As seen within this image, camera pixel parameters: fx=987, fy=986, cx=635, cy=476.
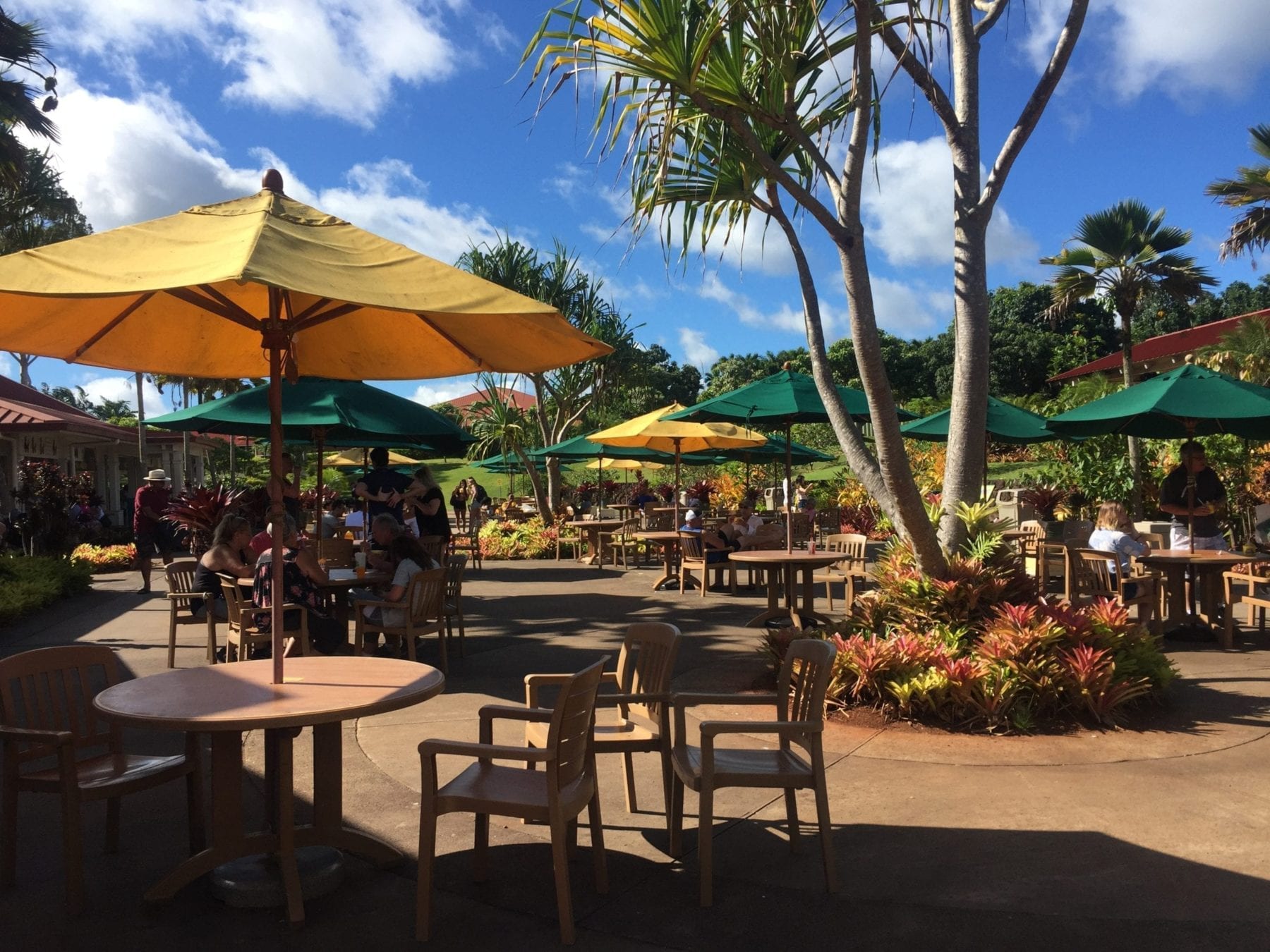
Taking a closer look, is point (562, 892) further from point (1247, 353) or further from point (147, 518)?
point (1247, 353)

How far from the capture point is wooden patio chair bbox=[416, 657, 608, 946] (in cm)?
326

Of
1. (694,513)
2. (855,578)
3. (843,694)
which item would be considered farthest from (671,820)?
(694,513)

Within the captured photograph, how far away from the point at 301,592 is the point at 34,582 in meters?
7.30

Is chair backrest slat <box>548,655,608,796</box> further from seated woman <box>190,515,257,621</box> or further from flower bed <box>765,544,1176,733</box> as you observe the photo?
seated woman <box>190,515,257,621</box>

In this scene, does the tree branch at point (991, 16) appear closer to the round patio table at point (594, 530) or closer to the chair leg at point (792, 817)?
the chair leg at point (792, 817)

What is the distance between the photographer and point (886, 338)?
167ft

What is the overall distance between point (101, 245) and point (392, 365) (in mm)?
2020

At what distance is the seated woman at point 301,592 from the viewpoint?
21.6 ft

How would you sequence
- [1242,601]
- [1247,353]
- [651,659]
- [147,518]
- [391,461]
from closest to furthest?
[651,659] < [1242,601] < [147,518] < [1247,353] < [391,461]

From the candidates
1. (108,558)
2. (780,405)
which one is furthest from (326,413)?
(108,558)

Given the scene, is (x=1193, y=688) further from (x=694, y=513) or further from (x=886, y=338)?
(x=886, y=338)

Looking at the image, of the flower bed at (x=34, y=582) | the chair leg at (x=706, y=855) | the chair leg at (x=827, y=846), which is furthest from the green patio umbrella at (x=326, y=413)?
the chair leg at (x=827, y=846)

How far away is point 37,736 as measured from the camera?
11.6 feet

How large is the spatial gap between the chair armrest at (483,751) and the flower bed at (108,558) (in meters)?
16.7
